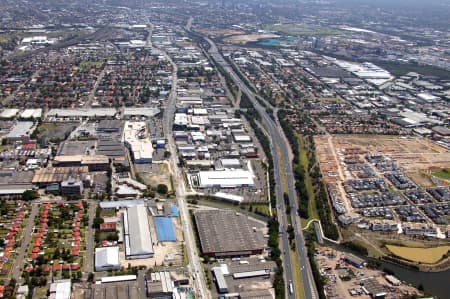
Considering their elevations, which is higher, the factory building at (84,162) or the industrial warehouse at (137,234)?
the factory building at (84,162)

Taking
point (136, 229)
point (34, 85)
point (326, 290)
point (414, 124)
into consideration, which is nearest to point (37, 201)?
point (136, 229)

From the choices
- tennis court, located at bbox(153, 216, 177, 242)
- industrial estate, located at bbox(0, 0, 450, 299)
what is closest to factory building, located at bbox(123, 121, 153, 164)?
industrial estate, located at bbox(0, 0, 450, 299)

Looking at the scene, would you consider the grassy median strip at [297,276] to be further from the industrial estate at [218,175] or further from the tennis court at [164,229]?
the tennis court at [164,229]

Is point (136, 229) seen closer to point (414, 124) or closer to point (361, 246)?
point (361, 246)

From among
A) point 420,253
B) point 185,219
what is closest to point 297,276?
point 185,219

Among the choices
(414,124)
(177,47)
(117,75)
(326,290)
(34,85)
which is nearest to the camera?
(326,290)

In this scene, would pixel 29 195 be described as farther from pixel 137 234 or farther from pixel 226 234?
pixel 226 234

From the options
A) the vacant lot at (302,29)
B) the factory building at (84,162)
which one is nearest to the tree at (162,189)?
the factory building at (84,162)
